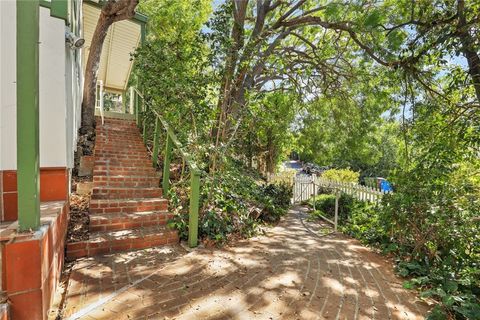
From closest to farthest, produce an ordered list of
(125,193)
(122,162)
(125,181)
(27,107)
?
1. (27,107)
2. (125,193)
3. (125,181)
4. (122,162)

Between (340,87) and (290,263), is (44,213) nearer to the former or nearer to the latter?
(290,263)

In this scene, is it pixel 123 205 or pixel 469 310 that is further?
pixel 123 205

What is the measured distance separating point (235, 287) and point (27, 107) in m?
2.34

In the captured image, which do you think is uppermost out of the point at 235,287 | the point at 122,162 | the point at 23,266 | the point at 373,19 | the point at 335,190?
the point at 373,19

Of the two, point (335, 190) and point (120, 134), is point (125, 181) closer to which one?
point (120, 134)

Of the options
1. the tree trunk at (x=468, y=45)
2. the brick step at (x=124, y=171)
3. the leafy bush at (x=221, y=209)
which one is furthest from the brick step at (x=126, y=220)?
the tree trunk at (x=468, y=45)

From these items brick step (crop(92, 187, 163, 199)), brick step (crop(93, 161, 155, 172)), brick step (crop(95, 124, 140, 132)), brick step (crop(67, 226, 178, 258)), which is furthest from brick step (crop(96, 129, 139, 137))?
brick step (crop(67, 226, 178, 258))

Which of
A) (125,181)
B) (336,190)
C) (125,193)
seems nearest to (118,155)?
(125,181)

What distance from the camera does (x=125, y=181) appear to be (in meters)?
4.80

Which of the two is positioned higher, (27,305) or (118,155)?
(118,155)

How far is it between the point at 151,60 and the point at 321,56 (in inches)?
209

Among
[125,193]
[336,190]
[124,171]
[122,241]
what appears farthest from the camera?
[336,190]

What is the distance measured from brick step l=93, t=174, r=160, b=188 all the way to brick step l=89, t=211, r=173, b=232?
0.83 metres

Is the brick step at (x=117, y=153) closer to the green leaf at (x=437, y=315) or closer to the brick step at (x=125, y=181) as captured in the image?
the brick step at (x=125, y=181)
